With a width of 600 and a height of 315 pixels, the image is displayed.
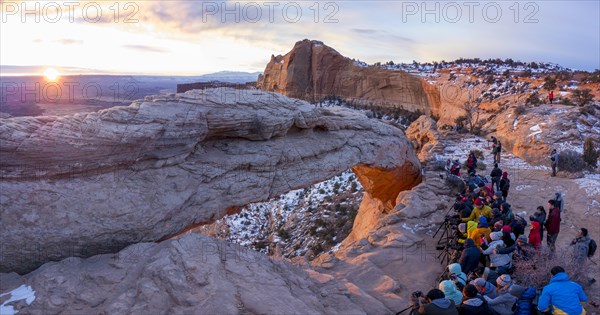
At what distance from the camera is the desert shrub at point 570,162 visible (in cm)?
1783

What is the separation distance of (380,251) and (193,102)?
6.40 m

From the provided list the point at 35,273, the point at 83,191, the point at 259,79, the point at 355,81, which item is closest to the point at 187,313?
the point at 35,273

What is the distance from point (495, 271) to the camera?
7.95 metres

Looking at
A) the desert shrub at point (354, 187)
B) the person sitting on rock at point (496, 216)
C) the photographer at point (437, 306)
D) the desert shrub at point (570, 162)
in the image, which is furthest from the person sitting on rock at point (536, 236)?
the desert shrub at point (354, 187)

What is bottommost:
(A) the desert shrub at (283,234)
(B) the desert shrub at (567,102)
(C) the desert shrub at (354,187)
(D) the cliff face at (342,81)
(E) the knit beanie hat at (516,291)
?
(A) the desert shrub at (283,234)

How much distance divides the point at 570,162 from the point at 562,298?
13965 millimetres

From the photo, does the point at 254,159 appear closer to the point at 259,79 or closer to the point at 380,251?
Answer: the point at 380,251

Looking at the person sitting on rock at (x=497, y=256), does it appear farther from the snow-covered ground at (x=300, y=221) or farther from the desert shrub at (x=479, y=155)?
the desert shrub at (x=479, y=155)

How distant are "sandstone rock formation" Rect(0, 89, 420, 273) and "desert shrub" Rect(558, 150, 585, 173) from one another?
10.5 meters

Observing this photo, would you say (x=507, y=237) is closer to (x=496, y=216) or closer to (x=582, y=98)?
(x=496, y=216)

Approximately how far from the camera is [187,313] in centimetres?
660

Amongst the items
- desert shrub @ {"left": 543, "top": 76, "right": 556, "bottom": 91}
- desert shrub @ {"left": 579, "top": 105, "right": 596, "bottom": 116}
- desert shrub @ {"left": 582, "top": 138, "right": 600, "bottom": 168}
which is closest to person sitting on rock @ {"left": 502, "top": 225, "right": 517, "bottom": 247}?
desert shrub @ {"left": 582, "top": 138, "right": 600, "bottom": 168}

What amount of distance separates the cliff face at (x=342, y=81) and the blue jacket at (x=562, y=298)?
3800cm

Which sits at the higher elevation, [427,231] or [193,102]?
[193,102]
